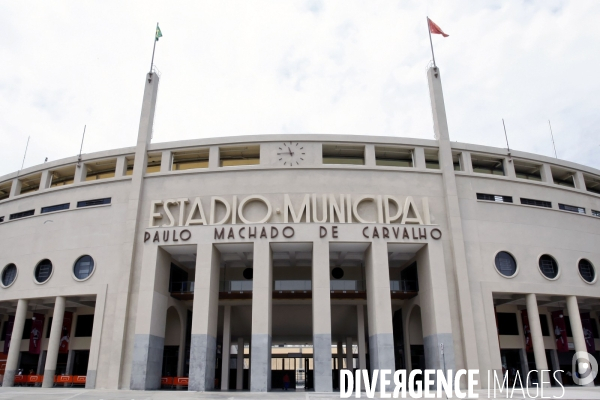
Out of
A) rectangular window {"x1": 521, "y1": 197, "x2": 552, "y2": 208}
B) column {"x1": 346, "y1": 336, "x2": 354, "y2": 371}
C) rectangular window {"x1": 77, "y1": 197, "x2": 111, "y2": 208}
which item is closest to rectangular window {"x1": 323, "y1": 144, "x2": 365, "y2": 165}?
rectangular window {"x1": 521, "y1": 197, "x2": 552, "y2": 208}

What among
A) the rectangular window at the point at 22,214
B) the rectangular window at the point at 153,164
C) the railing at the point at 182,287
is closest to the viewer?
the railing at the point at 182,287

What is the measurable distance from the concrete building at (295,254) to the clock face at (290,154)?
0.15 meters

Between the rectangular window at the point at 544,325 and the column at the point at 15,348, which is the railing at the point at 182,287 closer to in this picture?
the column at the point at 15,348

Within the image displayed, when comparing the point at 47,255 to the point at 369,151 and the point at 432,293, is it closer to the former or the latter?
the point at 369,151

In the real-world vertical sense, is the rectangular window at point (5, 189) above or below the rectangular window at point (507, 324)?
above

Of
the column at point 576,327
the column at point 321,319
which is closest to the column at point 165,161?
the column at point 321,319

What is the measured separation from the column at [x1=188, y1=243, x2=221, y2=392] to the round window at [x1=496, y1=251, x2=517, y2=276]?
65.8 ft

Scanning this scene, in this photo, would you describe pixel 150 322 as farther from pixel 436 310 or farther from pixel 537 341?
pixel 537 341

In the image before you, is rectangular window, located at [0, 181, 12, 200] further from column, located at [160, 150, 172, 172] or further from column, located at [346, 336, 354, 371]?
column, located at [346, 336, 354, 371]

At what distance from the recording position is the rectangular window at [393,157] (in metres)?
35.8

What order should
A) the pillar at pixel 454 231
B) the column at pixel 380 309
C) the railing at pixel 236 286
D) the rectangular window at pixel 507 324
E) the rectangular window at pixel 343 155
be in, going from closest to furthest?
the column at pixel 380 309
the pillar at pixel 454 231
the railing at pixel 236 286
the rectangular window at pixel 343 155
the rectangular window at pixel 507 324

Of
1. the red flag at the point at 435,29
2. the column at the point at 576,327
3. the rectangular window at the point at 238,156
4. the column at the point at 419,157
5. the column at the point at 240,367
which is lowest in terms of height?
the column at the point at 240,367

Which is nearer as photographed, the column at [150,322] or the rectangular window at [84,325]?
the column at [150,322]

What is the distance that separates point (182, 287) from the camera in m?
33.6
